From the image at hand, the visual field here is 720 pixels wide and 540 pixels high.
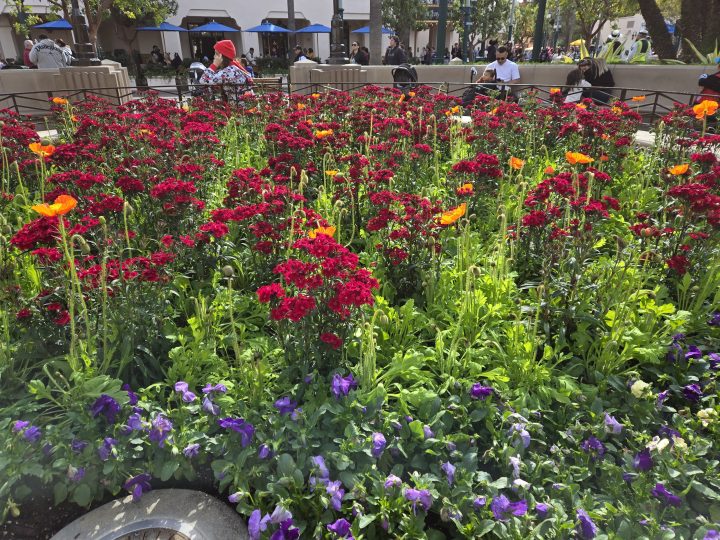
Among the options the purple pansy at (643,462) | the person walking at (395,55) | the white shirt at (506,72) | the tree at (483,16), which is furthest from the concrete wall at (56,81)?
the tree at (483,16)

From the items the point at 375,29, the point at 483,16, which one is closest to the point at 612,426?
the point at 375,29

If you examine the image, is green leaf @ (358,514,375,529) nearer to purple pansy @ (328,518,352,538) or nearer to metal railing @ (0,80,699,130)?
purple pansy @ (328,518,352,538)

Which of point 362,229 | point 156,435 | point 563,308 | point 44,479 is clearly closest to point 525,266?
point 563,308

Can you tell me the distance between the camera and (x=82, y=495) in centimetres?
193

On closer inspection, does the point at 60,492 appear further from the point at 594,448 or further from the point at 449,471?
the point at 594,448

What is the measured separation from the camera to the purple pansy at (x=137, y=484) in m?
1.93

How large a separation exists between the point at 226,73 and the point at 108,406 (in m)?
6.59

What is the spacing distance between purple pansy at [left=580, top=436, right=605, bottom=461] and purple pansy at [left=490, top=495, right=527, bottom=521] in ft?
1.53

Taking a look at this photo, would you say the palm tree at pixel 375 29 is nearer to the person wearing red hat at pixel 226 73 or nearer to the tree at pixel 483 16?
the person wearing red hat at pixel 226 73

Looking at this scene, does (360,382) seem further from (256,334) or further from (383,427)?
(256,334)

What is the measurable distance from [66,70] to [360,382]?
1178 centimetres

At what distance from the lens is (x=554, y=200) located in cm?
384

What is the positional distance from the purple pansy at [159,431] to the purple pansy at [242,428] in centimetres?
22

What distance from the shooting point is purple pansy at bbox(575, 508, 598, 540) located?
1.70 metres
